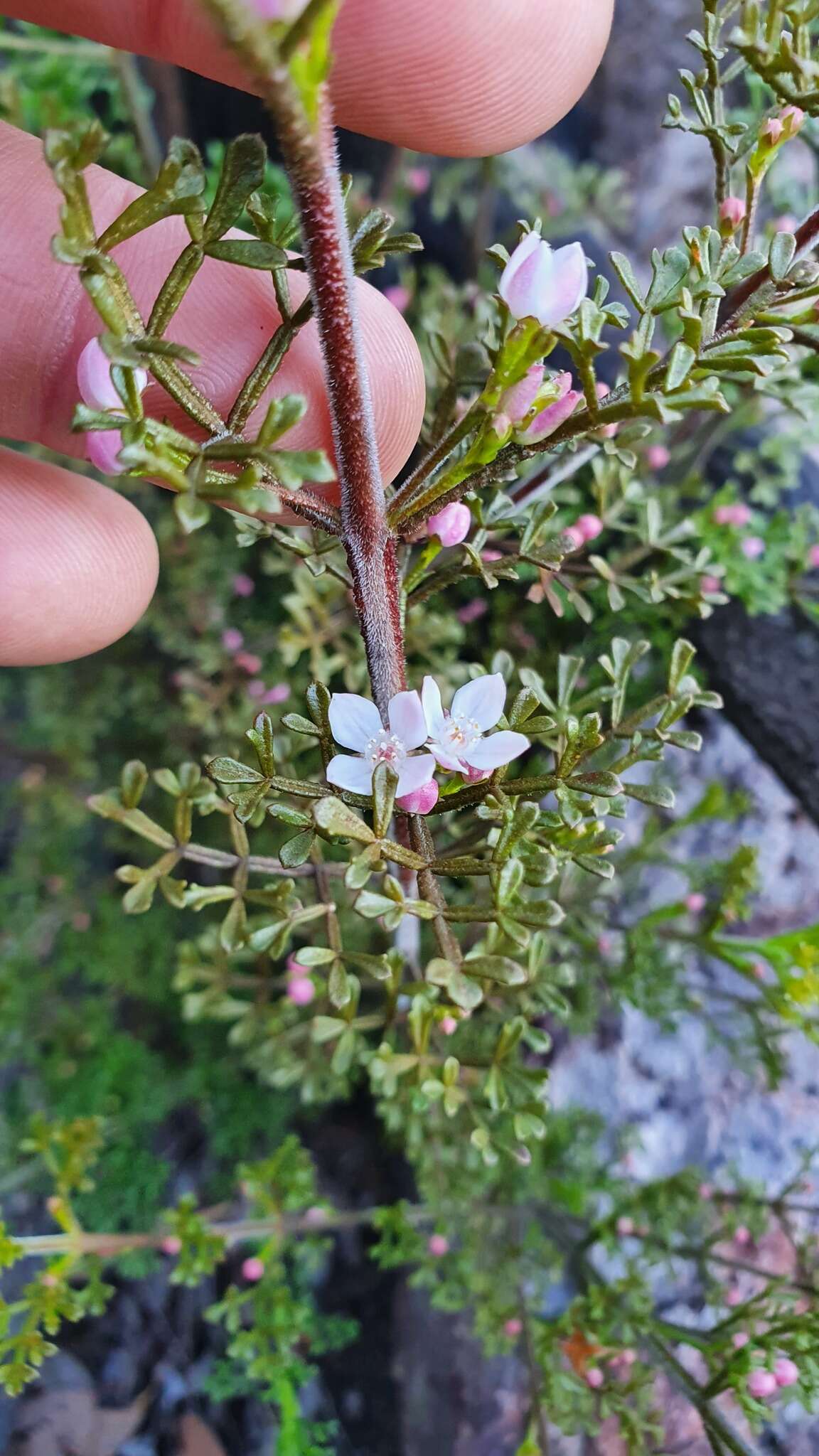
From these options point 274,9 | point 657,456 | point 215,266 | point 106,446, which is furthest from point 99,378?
point 657,456

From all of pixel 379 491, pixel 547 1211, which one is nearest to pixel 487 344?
pixel 379 491

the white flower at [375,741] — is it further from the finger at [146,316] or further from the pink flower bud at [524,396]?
the finger at [146,316]

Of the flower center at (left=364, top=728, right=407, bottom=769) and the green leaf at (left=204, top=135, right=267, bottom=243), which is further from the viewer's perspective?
the flower center at (left=364, top=728, right=407, bottom=769)

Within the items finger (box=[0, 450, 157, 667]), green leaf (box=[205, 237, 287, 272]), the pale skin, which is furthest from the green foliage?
finger (box=[0, 450, 157, 667])

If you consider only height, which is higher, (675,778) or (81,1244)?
(675,778)

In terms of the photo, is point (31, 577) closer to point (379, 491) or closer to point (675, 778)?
point (379, 491)

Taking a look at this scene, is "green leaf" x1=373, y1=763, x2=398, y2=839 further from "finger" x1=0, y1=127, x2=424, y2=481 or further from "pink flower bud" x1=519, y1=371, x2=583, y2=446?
"finger" x1=0, y1=127, x2=424, y2=481

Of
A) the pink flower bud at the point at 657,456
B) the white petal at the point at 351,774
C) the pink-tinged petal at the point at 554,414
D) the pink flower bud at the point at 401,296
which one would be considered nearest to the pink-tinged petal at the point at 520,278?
the pink-tinged petal at the point at 554,414
